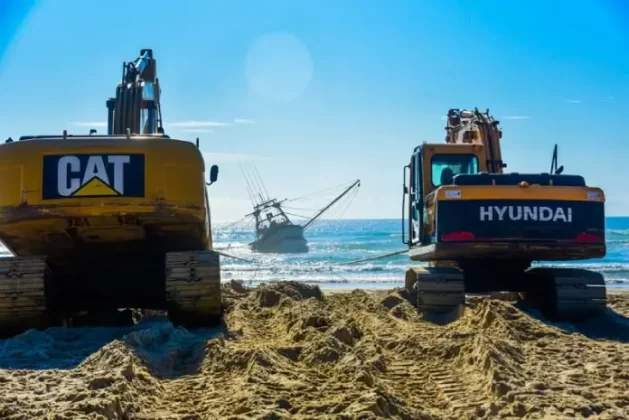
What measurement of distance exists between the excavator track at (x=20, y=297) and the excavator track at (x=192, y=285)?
4.40ft

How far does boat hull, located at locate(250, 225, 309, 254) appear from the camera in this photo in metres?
63.6

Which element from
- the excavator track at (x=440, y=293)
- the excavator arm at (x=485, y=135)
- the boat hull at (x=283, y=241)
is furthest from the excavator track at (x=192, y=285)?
the boat hull at (x=283, y=241)

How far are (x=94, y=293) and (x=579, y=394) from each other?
6172 millimetres

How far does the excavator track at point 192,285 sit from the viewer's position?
27.0 ft

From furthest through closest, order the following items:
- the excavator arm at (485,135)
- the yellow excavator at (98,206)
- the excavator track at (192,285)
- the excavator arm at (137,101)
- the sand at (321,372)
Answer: the excavator arm at (485,135)
the excavator arm at (137,101)
the excavator track at (192,285)
the yellow excavator at (98,206)
the sand at (321,372)

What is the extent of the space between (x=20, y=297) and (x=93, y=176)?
1.49 m

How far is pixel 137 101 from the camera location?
11031 mm

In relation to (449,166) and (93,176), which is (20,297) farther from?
(449,166)

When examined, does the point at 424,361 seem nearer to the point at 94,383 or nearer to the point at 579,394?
the point at 579,394

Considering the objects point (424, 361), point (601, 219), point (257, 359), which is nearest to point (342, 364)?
point (257, 359)

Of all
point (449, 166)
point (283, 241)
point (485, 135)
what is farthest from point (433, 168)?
point (283, 241)

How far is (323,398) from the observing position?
457 centimetres

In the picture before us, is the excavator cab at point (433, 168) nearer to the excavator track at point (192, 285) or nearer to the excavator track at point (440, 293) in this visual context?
the excavator track at point (440, 293)

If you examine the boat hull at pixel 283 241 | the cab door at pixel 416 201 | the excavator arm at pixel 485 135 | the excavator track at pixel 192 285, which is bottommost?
the boat hull at pixel 283 241
